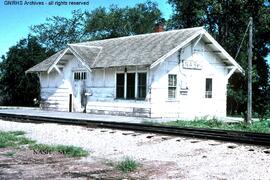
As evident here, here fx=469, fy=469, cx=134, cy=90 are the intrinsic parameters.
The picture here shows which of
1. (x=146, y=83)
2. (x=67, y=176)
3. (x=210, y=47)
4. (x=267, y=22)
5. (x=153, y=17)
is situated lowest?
(x=67, y=176)

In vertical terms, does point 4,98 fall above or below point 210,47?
below

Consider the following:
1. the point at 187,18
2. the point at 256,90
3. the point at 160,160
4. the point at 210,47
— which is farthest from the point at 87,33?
the point at 160,160

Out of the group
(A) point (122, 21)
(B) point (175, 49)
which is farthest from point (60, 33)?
(B) point (175, 49)

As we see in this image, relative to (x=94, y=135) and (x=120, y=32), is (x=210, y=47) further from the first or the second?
(x=120, y=32)

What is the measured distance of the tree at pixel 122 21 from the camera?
195 feet

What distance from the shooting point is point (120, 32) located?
59406mm

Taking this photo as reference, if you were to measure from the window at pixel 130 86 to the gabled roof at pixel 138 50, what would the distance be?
863mm

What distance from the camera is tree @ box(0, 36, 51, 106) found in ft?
149

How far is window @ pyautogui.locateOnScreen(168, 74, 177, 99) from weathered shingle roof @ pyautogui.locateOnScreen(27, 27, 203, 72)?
5.73 ft

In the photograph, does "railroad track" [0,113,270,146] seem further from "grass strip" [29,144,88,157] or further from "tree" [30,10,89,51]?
"tree" [30,10,89,51]

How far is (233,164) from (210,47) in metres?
19.2

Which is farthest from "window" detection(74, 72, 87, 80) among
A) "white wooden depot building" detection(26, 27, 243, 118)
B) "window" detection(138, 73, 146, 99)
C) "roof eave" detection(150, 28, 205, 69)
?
"roof eave" detection(150, 28, 205, 69)

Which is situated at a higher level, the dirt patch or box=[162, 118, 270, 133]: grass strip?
box=[162, 118, 270, 133]: grass strip

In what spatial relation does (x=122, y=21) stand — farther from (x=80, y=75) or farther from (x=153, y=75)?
(x=153, y=75)
